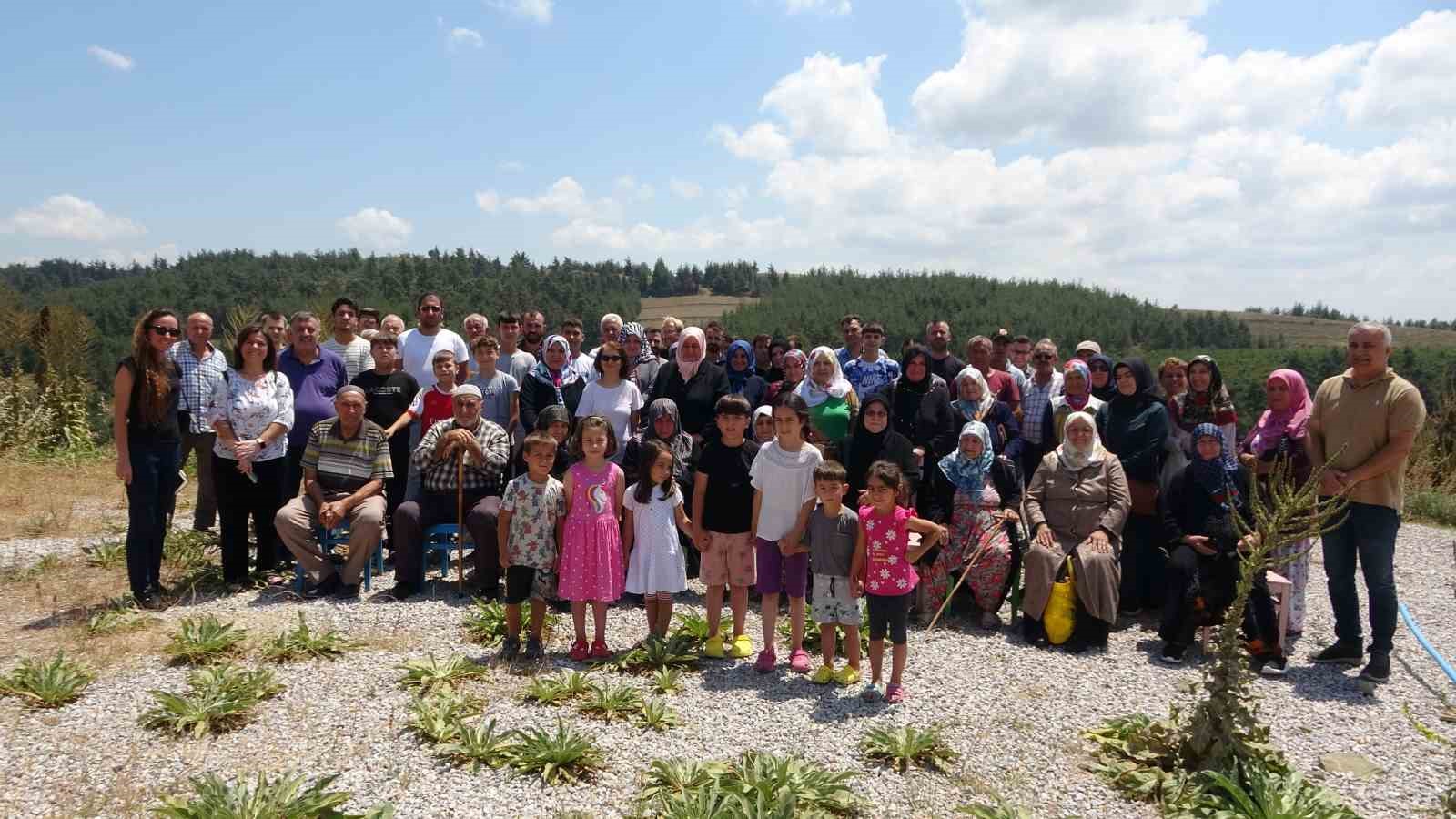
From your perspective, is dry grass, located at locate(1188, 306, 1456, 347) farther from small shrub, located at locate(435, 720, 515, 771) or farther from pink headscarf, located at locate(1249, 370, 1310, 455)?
small shrub, located at locate(435, 720, 515, 771)

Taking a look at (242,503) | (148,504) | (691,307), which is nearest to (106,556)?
(242,503)

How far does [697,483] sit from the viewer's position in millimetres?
5562

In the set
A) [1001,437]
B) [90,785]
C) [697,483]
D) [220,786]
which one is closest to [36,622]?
[90,785]

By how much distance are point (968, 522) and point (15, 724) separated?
621 centimetres

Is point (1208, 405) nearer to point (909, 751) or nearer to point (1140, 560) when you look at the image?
point (1140, 560)

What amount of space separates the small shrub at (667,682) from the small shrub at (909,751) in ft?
4.14

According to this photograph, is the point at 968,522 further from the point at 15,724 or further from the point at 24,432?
the point at 24,432

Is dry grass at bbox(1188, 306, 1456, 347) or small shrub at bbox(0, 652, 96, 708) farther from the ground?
dry grass at bbox(1188, 306, 1456, 347)

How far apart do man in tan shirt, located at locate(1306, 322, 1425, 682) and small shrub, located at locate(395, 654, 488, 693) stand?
5543mm

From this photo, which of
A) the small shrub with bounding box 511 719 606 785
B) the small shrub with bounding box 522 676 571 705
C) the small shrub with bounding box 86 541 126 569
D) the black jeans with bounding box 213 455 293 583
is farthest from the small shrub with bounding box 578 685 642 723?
the small shrub with bounding box 86 541 126 569

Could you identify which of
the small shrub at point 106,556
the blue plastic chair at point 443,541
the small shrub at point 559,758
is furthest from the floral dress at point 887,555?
the small shrub at point 106,556

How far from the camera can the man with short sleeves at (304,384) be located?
23.1 ft

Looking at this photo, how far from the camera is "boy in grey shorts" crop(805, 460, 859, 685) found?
516cm

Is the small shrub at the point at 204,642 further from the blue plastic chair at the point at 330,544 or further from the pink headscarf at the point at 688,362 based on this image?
the pink headscarf at the point at 688,362
